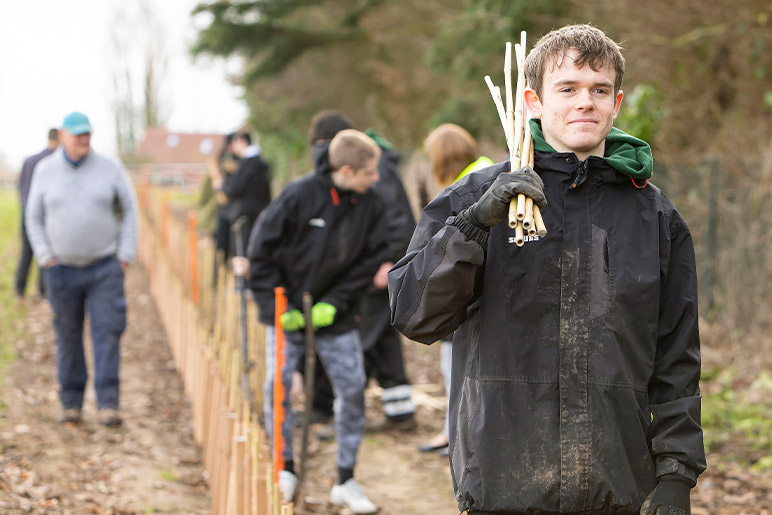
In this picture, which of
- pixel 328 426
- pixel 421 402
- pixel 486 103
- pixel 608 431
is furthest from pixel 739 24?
pixel 608 431

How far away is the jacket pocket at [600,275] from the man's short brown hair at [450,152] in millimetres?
3370

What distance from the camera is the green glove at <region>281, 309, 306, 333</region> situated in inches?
199

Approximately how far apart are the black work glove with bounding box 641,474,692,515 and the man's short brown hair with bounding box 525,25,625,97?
1.05 m

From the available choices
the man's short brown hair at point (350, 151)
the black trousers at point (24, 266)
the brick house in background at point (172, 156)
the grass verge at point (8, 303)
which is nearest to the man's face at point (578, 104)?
the man's short brown hair at point (350, 151)

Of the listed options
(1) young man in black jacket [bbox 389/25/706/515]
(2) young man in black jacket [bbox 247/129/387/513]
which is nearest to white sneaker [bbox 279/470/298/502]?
(2) young man in black jacket [bbox 247/129/387/513]

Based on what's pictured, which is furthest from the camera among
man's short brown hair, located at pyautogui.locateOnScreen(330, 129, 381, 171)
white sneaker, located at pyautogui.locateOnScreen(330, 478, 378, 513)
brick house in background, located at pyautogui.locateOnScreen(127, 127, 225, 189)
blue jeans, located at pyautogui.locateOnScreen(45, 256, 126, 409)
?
brick house in background, located at pyautogui.locateOnScreen(127, 127, 225, 189)

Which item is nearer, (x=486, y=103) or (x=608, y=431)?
(x=608, y=431)

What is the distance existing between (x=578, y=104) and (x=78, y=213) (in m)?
4.70

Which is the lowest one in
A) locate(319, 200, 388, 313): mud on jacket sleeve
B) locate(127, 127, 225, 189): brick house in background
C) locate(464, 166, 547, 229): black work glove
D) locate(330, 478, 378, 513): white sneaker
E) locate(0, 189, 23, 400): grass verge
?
locate(330, 478, 378, 513): white sneaker

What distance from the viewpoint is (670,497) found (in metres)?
2.38

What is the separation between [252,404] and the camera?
6379 millimetres

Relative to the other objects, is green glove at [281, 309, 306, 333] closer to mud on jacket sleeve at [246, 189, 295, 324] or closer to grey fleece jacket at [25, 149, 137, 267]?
mud on jacket sleeve at [246, 189, 295, 324]

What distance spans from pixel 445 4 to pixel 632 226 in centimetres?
1304

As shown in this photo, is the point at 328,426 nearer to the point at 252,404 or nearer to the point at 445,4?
the point at 252,404
